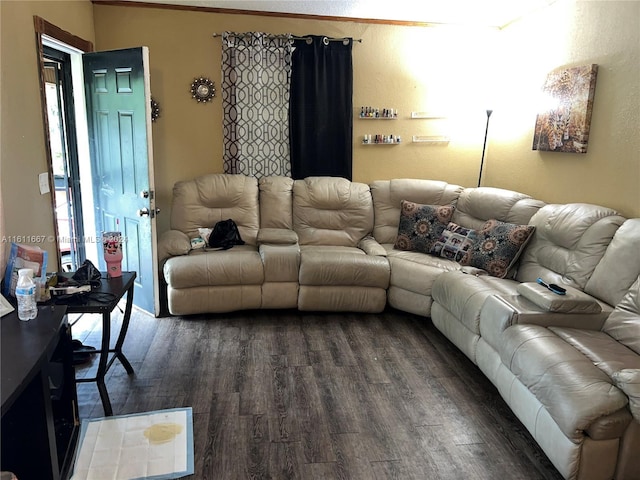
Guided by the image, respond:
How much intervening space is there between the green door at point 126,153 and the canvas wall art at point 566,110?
3055 mm

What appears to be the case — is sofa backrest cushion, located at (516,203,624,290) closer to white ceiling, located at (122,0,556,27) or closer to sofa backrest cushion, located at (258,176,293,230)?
white ceiling, located at (122,0,556,27)

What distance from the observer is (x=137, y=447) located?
2152mm

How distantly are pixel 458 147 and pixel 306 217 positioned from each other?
1.81 meters

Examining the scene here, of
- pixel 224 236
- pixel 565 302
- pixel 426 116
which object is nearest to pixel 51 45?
pixel 224 236

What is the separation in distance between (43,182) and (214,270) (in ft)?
4.06

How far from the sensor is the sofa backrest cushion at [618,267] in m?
2.53

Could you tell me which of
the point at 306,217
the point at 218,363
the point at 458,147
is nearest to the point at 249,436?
the point at 218,363

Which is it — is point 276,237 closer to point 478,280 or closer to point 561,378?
point 478,280

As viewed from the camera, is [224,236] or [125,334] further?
[224,236]

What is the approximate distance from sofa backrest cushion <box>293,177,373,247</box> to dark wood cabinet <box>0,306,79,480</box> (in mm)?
2457

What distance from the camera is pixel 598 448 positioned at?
1.88 m

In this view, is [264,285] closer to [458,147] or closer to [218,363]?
[218,363]

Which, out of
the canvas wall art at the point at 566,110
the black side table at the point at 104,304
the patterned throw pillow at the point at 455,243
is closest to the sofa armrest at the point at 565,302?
the patterned throw pillow at the point at 455,243

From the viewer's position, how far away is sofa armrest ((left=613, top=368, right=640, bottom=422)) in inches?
71.7
